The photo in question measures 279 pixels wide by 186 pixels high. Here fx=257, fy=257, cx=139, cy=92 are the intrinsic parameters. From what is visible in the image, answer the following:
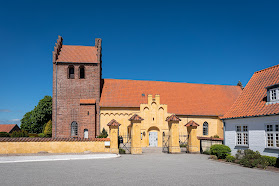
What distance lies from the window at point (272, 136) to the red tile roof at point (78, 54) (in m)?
25.7

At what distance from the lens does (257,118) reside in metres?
18.9

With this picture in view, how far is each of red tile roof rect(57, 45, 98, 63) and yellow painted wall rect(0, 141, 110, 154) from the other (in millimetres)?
16909

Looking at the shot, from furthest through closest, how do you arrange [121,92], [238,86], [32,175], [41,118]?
[41,118] < [238,86] < [121,92] < [32,175]

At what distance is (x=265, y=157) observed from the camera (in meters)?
17.0

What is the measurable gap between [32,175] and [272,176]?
11862 millimetres

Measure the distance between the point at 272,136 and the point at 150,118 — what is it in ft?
58.7

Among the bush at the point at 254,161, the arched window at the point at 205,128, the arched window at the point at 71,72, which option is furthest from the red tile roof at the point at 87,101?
the bush at the point at 254,161

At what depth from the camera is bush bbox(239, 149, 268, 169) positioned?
16.2m

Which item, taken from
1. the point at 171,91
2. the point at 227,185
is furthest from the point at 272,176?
the point at 171,91

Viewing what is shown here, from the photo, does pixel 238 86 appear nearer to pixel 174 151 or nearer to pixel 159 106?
pixel 159 106

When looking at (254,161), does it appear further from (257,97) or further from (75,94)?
(75,94)

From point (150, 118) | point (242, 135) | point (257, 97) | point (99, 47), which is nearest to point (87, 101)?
point (99, 47)

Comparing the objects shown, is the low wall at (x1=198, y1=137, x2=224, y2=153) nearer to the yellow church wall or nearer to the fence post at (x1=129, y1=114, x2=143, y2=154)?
the fence post at (x1=129, y1=114, x2=143, y2=154)

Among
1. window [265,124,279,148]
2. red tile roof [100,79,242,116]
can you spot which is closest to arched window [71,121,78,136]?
red tile roof [100,79,242,116]
